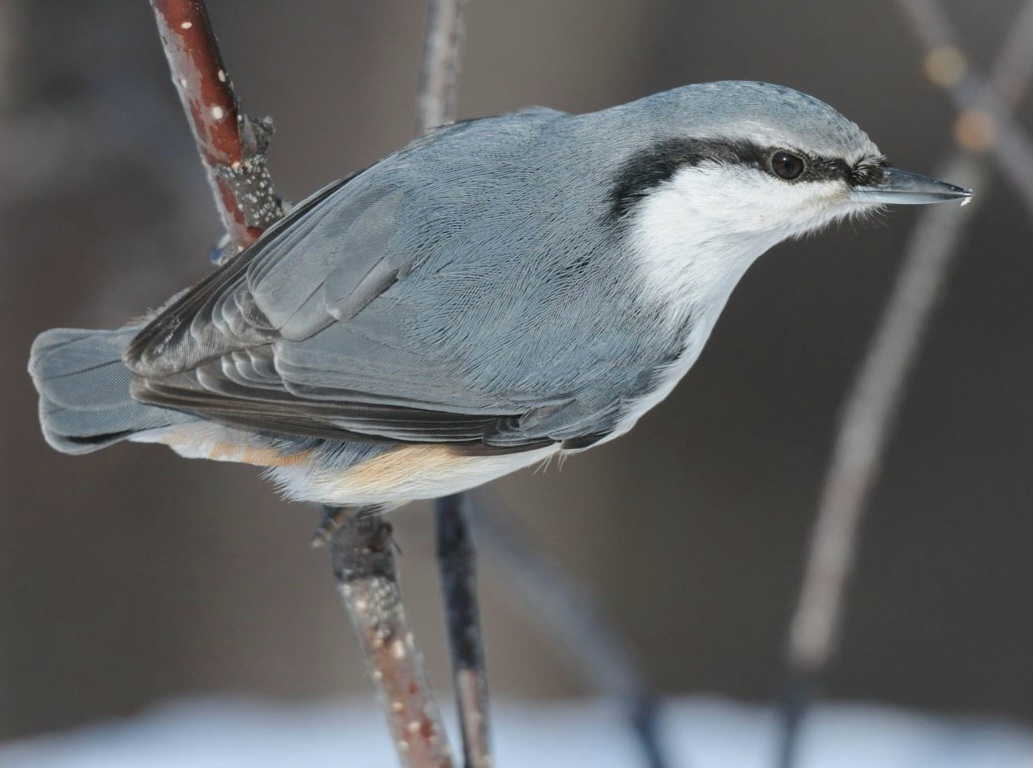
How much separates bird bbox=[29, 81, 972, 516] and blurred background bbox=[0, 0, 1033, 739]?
3.45 ft

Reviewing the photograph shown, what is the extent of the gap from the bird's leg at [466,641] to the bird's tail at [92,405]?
39cm

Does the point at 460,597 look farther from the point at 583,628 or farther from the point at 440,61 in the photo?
the point at 440,61

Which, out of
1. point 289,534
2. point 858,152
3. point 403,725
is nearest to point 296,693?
point 289,534

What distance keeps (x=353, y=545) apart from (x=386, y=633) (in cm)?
12

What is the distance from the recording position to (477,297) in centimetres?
141

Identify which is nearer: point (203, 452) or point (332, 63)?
point (203, 452)

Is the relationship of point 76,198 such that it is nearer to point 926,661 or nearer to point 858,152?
point 858,152

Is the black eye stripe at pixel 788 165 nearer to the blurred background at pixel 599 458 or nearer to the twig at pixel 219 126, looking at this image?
the twig at pixel 219 126

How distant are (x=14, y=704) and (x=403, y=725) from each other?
209 cm

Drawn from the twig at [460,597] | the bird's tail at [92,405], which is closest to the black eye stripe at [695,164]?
the twig at [460,597]

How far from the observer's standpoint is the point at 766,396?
3.70 m

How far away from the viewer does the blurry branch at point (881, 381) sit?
5.25ft

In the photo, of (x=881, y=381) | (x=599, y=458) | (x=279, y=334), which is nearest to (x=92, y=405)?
(x=279, y=334)

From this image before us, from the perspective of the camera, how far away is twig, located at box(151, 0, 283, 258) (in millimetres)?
1313
